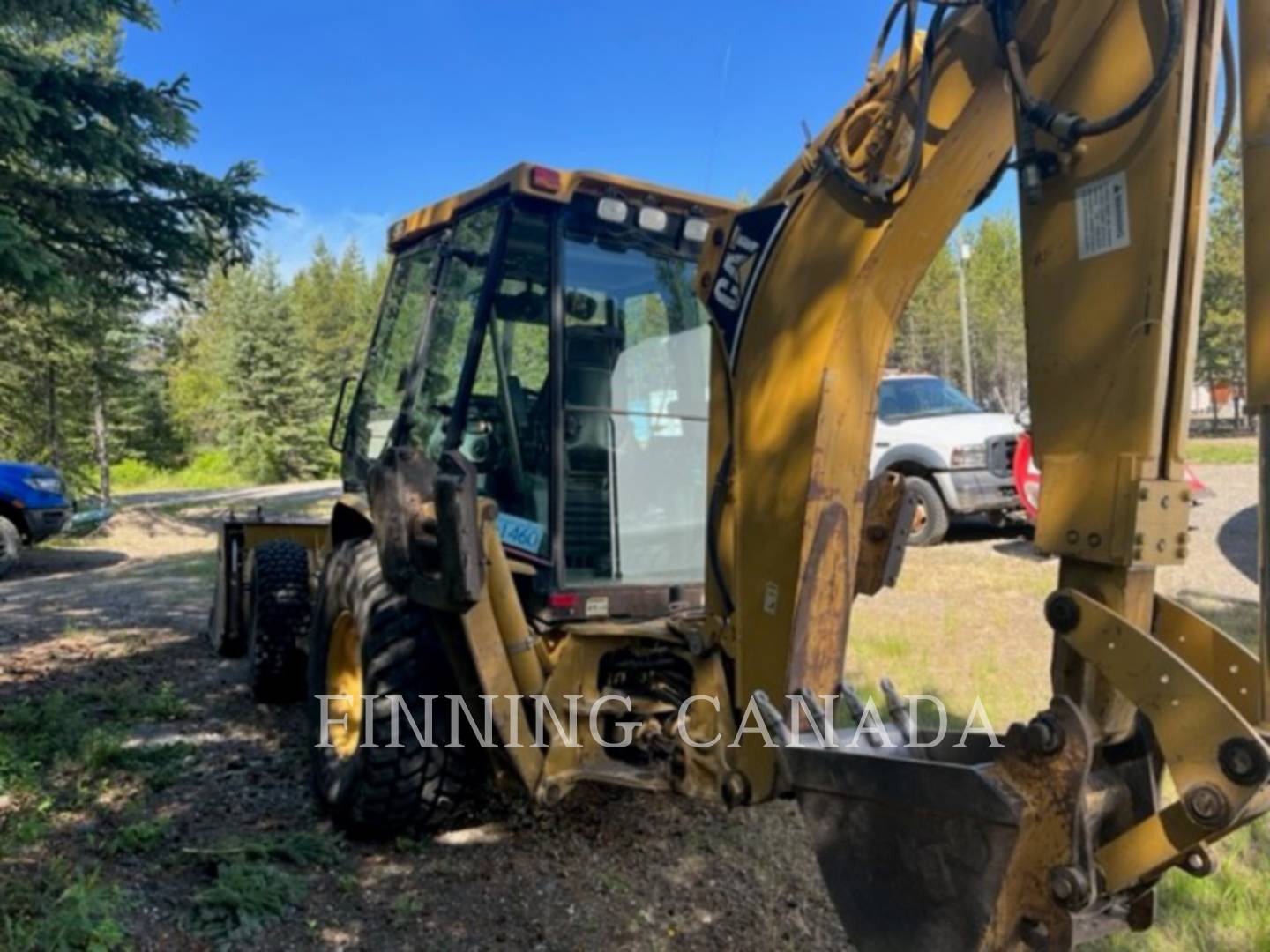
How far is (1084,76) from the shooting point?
2.04 meters

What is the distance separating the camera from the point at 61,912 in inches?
116

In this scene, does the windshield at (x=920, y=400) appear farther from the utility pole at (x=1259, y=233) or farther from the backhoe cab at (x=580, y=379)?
the utility pole at (x=1259, y=233)

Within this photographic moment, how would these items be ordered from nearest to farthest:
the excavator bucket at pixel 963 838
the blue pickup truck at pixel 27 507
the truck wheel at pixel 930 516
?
the excavator bucket at pixel 963 838
the truck wheel at pixel 930 516
the blue pickup truck at pixel 27 507

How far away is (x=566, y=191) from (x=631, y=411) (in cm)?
89

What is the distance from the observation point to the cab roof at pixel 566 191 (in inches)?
141

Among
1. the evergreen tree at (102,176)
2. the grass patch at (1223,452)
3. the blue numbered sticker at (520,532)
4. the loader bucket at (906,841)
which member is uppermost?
the evergreen tree at (102,176)

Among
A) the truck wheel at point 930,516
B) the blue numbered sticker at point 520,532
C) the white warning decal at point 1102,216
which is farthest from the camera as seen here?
the truck wheel at point 930,516

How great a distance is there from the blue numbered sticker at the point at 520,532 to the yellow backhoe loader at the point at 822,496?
2 cm

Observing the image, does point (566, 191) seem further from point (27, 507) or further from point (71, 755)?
point (27, 507)

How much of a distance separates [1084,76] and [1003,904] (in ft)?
5.61

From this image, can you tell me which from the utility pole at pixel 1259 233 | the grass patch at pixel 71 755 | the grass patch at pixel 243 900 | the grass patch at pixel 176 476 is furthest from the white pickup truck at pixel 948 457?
the grass patch at pixel 176 476

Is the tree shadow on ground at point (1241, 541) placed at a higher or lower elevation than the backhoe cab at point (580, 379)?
lower

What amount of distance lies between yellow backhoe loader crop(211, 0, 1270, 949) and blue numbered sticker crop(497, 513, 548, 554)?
16 millimetres

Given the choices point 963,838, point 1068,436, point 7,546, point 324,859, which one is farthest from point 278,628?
point 7,546
